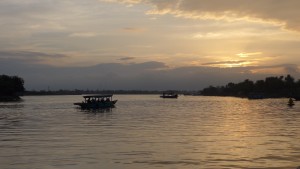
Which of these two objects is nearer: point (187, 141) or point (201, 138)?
point (187, 141)

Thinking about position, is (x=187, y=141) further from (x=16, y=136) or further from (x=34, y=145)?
(x=16, y=136)

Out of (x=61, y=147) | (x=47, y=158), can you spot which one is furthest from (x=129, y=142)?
(x=47, y=158)

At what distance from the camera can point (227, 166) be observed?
21.0 m

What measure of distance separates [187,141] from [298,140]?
8.29 metres

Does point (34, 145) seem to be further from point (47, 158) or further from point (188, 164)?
point (188, 164)

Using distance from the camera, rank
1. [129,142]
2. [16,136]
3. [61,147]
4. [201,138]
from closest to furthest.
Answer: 1. [61,147]
2. [129,142]
3. [201,138]
4. [16,136]

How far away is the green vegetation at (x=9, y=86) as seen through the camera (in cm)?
16038

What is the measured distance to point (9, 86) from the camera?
530ft

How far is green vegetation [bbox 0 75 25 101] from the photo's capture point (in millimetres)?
160375

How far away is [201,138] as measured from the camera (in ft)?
109

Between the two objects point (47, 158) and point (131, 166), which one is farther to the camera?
point (47, 158)

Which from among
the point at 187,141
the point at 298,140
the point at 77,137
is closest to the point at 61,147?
the point at 77,137

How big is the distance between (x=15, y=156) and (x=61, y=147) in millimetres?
3986

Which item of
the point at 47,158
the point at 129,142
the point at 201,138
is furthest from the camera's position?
the point at 201,138
